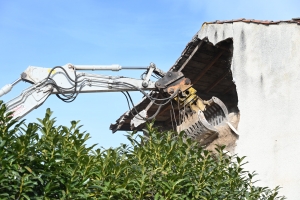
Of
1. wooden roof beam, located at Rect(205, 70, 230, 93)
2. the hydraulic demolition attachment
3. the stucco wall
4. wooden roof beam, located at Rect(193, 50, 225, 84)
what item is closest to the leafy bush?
the stucco wall

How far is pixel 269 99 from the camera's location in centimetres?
977

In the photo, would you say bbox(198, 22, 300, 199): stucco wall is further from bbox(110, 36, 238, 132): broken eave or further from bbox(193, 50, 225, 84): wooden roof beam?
bbox(193, 50, 225, 84): wooden roof beam

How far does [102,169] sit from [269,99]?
449cm

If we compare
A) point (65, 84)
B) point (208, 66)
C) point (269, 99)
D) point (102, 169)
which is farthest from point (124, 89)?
point (102, 169)

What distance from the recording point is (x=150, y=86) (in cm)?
1198

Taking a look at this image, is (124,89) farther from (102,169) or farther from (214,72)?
(102,169)

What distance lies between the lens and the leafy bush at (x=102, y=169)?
5.68 metres

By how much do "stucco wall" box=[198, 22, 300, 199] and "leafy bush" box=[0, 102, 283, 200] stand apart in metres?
2.12

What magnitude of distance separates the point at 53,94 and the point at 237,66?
3613 mm

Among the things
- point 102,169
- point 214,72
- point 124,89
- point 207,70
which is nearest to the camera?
point 102,169

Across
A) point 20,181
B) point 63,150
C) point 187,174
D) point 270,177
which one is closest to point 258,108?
point 270,177

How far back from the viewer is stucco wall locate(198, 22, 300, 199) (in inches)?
366

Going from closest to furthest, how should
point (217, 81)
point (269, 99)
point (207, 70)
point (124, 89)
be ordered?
point (269, 99)
point (124, 89)
point (207, 70)
point (217, 81)

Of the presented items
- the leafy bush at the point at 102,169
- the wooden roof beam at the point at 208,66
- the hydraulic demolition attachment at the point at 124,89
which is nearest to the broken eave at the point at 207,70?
the wooden roof beam at the point at 208,66
